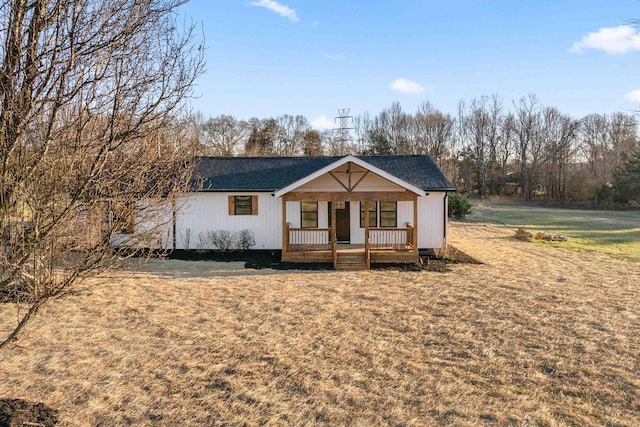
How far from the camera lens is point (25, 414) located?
4.31 meters

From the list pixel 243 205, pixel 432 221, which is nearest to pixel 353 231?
pixel 432 221

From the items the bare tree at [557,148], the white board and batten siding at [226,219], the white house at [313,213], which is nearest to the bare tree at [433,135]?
the bare tree at [557,148]

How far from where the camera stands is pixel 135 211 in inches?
158

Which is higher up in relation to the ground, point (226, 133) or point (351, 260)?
point (226, 133)

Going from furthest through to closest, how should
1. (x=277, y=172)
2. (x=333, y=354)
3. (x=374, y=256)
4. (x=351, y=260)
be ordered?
(x=277, y=172) < (x=374, y=256) < (x=351, y=260) < (x=333, y=354)

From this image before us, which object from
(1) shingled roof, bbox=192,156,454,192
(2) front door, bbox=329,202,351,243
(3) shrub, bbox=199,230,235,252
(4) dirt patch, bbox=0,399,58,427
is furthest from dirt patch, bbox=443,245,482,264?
(4) dirt patch, bbox=0,399,58,427

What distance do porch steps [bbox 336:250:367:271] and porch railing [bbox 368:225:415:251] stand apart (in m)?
0.67

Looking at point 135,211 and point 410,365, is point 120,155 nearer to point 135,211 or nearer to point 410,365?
point 135,211

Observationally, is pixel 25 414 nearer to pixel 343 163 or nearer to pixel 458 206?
pixel 343 163

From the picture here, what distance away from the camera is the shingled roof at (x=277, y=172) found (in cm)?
1523

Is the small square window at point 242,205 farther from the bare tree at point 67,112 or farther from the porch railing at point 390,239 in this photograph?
the bare tree at point 67,112

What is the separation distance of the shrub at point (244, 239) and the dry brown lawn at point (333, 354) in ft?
13.5

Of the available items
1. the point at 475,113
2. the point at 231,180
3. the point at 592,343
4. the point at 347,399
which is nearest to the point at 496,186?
the point at 475,113

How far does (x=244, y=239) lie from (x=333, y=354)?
951 cm
